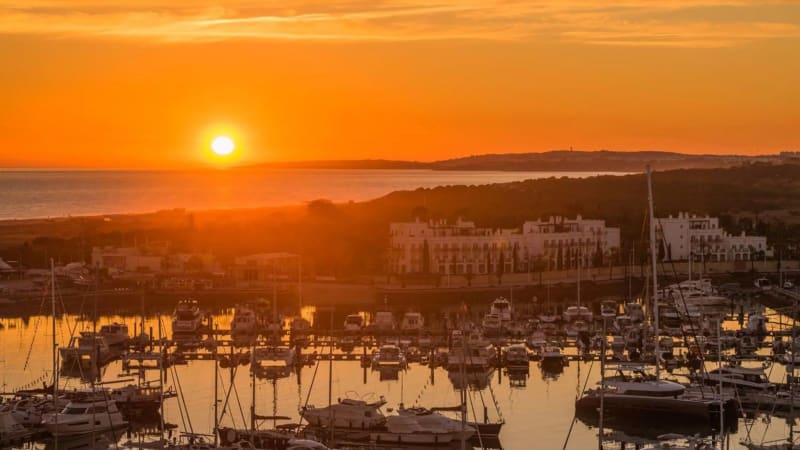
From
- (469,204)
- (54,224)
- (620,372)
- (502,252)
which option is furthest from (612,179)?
(620,372)

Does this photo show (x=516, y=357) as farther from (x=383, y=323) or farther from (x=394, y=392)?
(x=383, y=323)

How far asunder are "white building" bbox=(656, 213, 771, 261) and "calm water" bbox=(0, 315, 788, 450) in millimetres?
26294

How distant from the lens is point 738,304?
1773 inches

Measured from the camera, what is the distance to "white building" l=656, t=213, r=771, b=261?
57.5 m

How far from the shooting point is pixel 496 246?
53344 mm

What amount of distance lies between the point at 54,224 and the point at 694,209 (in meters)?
40.1

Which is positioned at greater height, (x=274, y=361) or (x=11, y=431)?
(x=274, y=361)

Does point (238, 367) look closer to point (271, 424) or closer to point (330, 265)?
point (271, 424)


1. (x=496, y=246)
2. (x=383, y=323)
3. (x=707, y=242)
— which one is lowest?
(x=383, y=323)

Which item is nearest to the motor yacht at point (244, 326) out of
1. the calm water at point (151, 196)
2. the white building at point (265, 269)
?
the white building at point (265, 269)

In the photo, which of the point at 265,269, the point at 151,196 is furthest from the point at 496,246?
the point at 151,196

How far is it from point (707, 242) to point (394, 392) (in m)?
32.6

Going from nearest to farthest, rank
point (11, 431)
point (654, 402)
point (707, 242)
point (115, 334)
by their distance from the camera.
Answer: point (11, 431), point (654, 402), point (115, 334), point (707, 242)

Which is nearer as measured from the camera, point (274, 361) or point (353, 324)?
point (274, 361)
